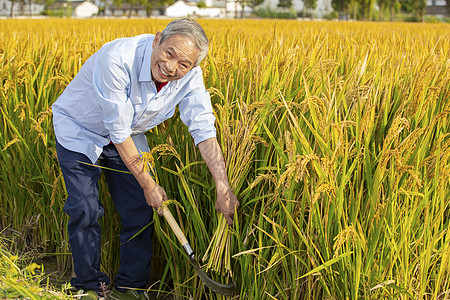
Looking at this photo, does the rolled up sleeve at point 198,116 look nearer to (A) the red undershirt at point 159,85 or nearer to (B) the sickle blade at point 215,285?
(A) the red undershirt at point 159,85

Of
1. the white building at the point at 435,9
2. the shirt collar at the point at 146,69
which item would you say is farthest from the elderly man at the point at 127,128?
the white building at the point at 435,9

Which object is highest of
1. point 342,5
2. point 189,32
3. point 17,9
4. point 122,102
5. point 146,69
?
point 17,9

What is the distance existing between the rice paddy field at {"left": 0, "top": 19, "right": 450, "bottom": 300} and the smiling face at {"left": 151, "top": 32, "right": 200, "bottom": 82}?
19cm

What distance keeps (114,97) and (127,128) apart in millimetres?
134

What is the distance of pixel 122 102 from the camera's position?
176cm

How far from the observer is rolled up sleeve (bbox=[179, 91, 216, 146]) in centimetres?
178

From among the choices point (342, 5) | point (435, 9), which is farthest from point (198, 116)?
point (435, 9)

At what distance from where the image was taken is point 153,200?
1821 mm

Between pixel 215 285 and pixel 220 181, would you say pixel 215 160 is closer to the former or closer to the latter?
pixel 220 181

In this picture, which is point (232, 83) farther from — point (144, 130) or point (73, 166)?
point (73, 166)

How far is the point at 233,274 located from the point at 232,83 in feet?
2.85

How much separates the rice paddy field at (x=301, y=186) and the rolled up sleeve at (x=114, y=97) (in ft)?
0.62

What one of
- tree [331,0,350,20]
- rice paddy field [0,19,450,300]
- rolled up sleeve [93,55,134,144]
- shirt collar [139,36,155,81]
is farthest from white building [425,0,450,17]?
rolled up sleeve [93,55,134,144]

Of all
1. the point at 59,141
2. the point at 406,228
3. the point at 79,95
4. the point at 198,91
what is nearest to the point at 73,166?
the point at 59,141
